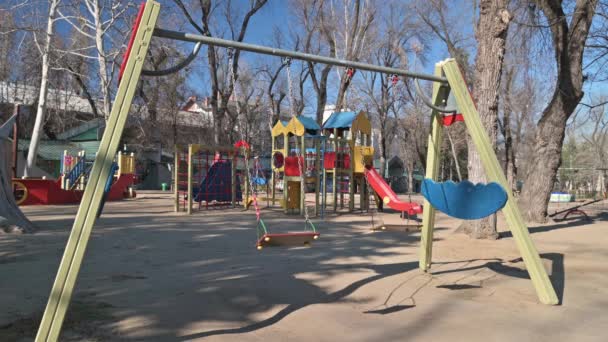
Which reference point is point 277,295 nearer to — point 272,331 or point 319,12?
point 272,331

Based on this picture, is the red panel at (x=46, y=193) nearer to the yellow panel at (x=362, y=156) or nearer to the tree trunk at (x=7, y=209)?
the tree trunk at (x=7, y=209)

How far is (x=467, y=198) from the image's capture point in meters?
4.91

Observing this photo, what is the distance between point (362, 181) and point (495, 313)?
13301 millimetres

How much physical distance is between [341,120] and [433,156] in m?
11.4

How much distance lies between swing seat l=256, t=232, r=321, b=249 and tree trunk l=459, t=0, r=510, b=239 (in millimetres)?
5854

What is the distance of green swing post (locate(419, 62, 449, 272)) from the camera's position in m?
5.82

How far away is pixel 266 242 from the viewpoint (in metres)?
4.89

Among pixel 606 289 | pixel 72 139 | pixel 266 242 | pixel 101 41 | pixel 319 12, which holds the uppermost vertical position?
pixel 319 12

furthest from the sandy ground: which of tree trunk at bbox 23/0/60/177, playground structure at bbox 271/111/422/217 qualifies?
tree trunk at bbox 23/0/60/177

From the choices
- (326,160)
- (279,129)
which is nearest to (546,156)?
(326,160)

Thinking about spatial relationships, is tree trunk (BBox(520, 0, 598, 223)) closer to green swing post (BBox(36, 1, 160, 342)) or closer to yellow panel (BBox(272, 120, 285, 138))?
yellow panel (BBox(272, 120, 285, 138))

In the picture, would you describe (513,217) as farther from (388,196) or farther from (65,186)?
(65,186)

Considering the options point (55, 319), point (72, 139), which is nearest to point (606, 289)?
point (55, 319)

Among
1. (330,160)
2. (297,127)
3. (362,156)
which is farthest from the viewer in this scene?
(362,156)
